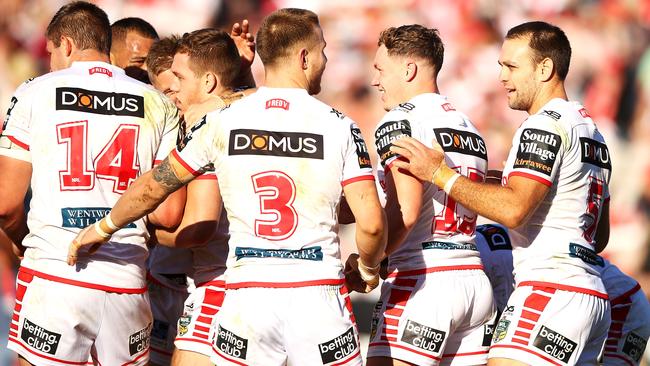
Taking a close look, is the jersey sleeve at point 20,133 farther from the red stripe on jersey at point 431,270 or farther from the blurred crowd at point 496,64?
the blurred crowd at point 496,64

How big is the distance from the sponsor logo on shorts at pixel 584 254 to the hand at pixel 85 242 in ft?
9.14

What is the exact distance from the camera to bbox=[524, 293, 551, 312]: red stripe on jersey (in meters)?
6.34

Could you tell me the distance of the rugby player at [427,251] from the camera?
6.61 m

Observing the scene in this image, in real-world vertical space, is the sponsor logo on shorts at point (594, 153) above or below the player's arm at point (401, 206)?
above

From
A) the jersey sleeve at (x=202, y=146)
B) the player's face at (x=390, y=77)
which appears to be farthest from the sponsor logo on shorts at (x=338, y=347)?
the player's face at (x=390, y=77)

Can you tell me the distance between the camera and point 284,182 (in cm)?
566

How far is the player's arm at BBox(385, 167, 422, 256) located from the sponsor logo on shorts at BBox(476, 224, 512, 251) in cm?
173

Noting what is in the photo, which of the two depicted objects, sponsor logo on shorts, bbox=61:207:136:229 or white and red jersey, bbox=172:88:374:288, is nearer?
white and red jersey, bbox=172:88:374:288

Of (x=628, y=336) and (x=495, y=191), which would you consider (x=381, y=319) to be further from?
(x=628, y=336)

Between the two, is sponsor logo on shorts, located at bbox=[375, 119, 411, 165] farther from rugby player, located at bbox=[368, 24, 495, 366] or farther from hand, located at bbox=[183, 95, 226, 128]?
hand, located at bbox=[183, 95, 226, 128]

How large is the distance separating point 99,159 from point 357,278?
5.65 feet

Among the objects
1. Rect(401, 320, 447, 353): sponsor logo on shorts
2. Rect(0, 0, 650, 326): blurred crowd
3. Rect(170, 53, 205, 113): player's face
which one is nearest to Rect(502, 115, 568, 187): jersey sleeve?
Rect(401, 320, 447, 353): sponsor logo on shorts

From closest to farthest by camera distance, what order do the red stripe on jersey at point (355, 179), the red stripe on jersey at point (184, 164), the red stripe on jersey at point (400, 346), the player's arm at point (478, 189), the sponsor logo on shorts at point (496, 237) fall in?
the red stripe on jersey at point (355, 179)
the red stripe on jersey at point (184, 164)
the player's arm at point (478, 189)
the red stripe on jersey at point (400, 346)
the sponsor logo on shorts at point (496, 237)

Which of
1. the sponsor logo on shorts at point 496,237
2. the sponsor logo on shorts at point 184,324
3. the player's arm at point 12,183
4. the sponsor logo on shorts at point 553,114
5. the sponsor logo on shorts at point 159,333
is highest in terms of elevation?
the sponsor logo on shorts at point 553,114
